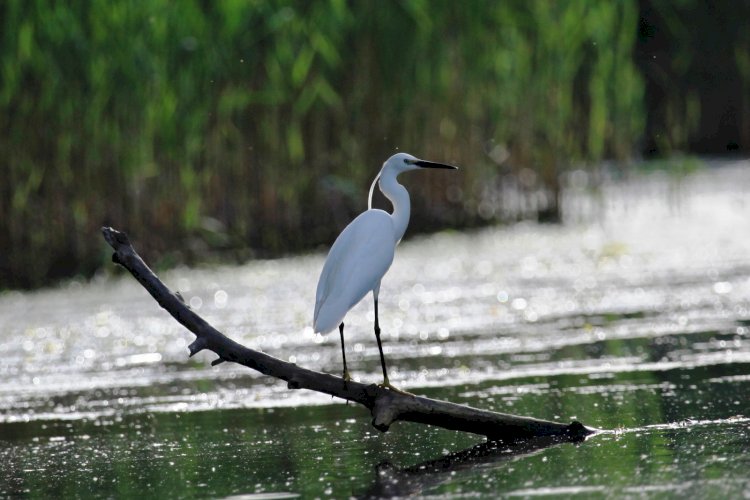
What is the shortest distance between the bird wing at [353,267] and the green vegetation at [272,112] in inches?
234

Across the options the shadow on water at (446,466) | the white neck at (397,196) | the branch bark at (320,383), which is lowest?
the shadow on water at (446,466)

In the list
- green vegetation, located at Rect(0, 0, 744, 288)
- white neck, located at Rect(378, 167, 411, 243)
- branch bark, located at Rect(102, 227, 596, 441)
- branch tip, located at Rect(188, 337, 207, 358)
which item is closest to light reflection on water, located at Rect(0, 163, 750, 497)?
branch bark, located at Rect(102, 227, 596, 441)

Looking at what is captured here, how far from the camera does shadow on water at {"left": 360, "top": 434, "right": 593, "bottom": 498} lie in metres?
5.16

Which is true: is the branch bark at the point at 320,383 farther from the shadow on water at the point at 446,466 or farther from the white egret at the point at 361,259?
the white egret at the point at 361,259

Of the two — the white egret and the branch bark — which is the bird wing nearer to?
the white egret

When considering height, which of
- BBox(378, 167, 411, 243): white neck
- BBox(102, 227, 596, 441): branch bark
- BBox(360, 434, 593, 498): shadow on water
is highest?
BBox(378, 167, 411, 243): white neck

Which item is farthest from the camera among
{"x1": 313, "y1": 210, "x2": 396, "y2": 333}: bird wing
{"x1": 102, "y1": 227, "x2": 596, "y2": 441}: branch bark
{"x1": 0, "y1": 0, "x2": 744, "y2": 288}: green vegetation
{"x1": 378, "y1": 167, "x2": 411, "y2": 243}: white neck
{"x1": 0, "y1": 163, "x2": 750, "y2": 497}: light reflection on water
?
{"x1": 0, "y1": 0, "x2": 744, "y2": 288}: green vegetation

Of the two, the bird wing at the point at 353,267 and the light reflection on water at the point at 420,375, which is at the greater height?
the bird wing at the point at 353,267

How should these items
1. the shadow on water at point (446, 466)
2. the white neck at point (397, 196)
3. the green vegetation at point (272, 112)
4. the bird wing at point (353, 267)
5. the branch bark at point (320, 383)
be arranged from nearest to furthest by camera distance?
the shadow on water at point (446, 466) → the branch bark at point (320, 383) → the bird wing at point (353, 267) → the white neck at point (397, 196) → the green vegetation at point (272, 112)

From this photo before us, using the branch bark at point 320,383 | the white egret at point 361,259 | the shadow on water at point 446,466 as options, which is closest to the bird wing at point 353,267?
the white egret at point 361,259

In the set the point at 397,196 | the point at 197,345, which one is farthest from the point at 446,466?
the point at 397,196

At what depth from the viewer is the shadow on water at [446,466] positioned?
16.9 ft

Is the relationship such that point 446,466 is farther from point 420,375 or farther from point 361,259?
point 420,375

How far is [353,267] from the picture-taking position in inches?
249
